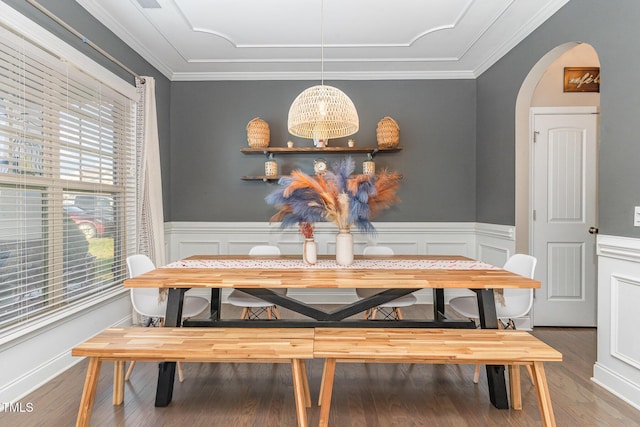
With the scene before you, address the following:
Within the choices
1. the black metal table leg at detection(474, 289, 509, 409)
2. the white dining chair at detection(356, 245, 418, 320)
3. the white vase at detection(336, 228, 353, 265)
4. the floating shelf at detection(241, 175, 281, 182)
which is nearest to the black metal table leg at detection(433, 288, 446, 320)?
the white dining chair at detection(356, 245, 418, 320)

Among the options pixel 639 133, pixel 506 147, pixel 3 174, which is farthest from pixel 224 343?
pixel 506 147

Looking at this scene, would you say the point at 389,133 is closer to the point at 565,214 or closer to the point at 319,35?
the point at 319,35

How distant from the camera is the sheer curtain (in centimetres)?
360

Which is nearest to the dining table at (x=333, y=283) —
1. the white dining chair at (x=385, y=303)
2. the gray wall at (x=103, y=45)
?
the white dining chair at (x=385, y=303)

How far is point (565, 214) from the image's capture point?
11.8ft

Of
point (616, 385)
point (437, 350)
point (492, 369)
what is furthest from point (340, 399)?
point (616, 385)

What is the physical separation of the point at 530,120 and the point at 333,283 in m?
2.70

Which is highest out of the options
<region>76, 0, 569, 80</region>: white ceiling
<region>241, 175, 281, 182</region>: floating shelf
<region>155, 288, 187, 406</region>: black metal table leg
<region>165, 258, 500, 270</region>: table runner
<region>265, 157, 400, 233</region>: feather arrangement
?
<region>76, 0, 569, 80</region>: white ceiling

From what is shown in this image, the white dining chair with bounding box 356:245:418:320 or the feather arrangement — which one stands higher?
the feather arrangement

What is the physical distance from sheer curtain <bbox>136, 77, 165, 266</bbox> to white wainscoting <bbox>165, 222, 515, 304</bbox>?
805 mm

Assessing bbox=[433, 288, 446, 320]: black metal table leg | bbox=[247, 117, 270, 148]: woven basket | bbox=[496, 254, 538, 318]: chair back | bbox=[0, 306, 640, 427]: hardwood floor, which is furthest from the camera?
bbox=[247, 117, 270, 148]: woven basket

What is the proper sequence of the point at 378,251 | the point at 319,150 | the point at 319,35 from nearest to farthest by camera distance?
the point at 378,251 → the point at 319,35 → the point at 319,150

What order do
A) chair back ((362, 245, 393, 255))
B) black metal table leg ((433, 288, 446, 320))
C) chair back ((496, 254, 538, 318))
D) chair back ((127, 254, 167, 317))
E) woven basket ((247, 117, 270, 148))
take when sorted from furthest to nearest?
woven basket ((247, 117, 270, 148)) → chair back ((362, 245, 393, 255)) → black metal table leg ((433, 288, 446, 320)) → chair back ((127, 254, 167, 317)) → chair back ((496, 254, 538, 318))

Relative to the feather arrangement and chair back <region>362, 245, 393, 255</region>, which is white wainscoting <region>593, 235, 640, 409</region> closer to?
the feather arrangement
